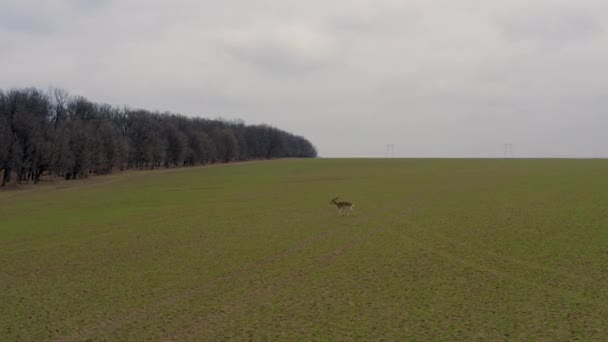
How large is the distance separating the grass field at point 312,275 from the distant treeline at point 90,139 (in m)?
39.3

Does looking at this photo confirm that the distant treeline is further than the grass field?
Yes

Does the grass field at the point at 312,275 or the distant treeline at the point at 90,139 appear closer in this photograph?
the grass field at the point at 312,275

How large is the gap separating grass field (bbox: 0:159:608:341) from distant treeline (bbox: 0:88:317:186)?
39.3 meters

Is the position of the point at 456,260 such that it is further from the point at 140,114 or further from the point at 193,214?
the point at 140,114

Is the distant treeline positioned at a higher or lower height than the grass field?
higher

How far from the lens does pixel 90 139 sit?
7931 cm

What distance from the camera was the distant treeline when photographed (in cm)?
6575

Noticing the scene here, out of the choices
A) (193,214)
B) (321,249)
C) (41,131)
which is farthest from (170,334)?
(41,131)

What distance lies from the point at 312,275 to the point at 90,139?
240ft

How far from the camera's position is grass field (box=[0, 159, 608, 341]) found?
10.6 meters

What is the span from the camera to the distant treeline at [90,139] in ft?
216

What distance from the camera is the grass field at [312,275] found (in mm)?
10578

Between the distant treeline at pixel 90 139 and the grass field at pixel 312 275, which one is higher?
the distant treeline at pixel 90 139

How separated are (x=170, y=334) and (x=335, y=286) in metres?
5.15
